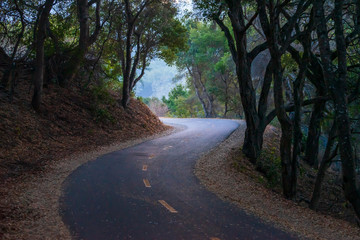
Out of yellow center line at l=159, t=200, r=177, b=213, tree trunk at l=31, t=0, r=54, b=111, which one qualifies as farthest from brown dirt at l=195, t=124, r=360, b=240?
tree trunk at l=31, t=0, r=54, b=111

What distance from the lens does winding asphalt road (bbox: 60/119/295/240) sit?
21.1ft

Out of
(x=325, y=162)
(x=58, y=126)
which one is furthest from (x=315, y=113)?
(x=58, y=126)

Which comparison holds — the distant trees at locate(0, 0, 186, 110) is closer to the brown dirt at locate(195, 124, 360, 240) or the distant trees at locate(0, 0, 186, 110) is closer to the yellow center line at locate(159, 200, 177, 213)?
the brown dirt at locate(195, 124, 360, 240)

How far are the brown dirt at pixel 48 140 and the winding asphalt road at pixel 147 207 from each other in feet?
1.77

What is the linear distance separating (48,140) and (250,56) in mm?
9473

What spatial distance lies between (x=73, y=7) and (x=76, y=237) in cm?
1881

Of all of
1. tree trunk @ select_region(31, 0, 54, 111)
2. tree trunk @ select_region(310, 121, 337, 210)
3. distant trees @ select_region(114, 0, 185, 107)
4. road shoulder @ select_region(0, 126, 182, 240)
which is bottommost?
road shoulder @ select_region(0, 126, 182, 240)

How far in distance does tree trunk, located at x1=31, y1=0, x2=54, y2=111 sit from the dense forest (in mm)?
45

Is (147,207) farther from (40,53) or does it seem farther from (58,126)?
(40,53)

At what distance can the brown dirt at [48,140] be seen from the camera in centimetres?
722

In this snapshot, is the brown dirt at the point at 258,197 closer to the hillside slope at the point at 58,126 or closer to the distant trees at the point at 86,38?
the hillside slope at the point at 58,126

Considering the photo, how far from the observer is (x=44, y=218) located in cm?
686

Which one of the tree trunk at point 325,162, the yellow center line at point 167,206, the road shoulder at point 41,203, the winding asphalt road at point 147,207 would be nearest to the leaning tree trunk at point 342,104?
the tree trunk at point 325,162

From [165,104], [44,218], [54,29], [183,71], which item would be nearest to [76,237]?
[44,218]
